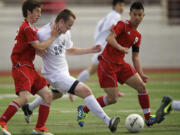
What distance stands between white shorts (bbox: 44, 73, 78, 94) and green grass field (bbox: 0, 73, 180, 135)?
71cm

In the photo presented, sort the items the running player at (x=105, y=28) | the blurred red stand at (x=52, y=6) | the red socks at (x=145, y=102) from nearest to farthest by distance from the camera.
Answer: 1. the red socks at (x=145, y=102)
2. the running player at (x=105, y=28)
3. the blurred red stand at (x=52, y=6)

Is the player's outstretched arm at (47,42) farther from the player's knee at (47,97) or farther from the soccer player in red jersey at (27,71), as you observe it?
the player's knee at (47,97)

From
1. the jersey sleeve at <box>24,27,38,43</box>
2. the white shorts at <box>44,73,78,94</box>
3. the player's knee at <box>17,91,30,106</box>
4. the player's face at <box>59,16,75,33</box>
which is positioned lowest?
the player's knee at <box>17,91,30,106</box>

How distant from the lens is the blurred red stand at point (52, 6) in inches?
791

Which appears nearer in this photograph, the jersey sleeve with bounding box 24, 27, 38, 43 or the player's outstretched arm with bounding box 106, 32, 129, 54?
the jersey sleeve with bounding box 24, 27, 38, 43

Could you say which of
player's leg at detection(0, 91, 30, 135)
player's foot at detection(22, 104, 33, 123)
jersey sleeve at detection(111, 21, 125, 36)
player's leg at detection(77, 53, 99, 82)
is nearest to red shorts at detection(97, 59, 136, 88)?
jersey sleeve at detection(111, 21, 125, 36)

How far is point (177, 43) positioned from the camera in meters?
18.1

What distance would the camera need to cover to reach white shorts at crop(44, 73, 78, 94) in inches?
234

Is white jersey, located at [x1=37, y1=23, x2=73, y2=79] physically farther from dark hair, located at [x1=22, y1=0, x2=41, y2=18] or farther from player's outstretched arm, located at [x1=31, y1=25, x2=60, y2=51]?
dark hair, located at [x1=22, y1=0, x2=41, y2=18]

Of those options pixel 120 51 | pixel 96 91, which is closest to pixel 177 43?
pixel 96 91

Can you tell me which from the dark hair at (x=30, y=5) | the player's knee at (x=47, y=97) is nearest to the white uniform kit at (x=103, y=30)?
the dark hair at (x=30, y=5)

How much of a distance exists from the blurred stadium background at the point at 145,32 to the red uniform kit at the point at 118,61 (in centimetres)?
1104

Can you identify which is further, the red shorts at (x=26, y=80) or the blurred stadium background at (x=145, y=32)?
the blurred stadium background at (x=145, y=32)

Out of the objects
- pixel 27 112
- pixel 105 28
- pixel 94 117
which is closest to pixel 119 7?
pixel 105 28
